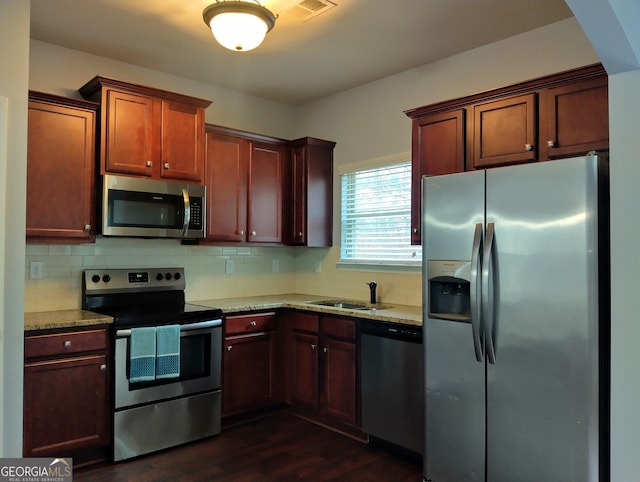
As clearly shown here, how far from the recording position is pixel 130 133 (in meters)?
3.40

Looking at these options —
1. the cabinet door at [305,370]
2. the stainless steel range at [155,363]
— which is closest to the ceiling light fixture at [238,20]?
the stainless steel range at [155,363]

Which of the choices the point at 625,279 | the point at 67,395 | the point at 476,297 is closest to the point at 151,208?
the point at 67,395

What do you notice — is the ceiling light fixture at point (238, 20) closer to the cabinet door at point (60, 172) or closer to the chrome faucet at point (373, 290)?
the cabinet door at point (60, 172)

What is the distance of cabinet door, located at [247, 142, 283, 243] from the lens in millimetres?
4184

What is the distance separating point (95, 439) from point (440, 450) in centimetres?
202

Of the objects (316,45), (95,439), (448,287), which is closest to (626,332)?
(448,287)

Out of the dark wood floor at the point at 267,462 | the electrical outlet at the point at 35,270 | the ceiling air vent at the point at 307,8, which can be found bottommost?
the dark wood floor at the point at 267,462

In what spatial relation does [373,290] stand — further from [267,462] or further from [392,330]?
[267,462]

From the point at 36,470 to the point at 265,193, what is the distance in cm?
252

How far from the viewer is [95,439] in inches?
119

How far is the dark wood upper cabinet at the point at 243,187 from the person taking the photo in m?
3.94

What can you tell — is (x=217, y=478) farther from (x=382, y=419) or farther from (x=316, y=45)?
(x=316, y=45)

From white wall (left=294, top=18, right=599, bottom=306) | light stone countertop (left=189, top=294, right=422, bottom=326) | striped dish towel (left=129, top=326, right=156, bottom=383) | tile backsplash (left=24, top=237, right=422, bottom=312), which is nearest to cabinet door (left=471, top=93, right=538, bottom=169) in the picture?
white wall (left=294, top=18, right=599, bottom=306)

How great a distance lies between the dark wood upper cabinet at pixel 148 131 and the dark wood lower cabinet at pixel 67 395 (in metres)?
1.15
